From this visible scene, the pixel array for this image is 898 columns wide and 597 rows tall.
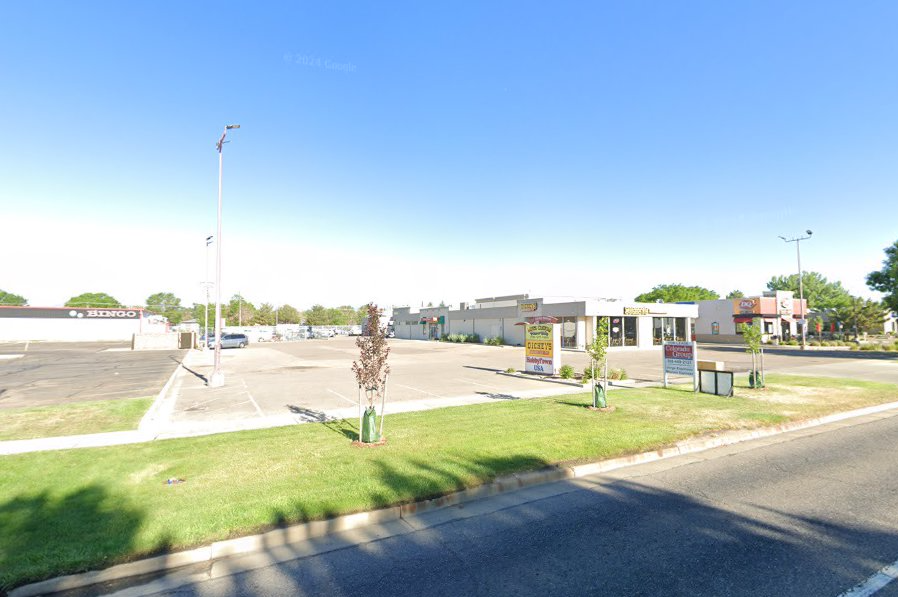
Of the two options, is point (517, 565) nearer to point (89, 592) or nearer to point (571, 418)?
point (89, 592)

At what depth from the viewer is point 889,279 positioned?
39375 millimetres

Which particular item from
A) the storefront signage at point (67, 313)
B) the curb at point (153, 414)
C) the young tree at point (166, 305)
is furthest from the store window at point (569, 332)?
the young tree at point (166, 305)

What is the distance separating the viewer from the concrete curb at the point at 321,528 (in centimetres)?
466

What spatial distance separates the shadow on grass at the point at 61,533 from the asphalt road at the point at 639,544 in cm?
123

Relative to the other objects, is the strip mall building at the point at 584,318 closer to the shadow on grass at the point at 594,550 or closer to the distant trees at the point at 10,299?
the shadow on grass at the point at 594,550

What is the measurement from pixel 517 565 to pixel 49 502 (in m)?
6.50

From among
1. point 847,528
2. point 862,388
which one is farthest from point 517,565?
point 862,388

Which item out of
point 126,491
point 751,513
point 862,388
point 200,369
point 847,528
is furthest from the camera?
point 200,369

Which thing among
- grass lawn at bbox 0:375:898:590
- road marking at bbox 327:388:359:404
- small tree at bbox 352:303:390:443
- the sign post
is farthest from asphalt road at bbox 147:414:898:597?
road marking at bbox 327:388:359:404

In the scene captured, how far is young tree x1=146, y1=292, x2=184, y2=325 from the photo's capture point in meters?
143

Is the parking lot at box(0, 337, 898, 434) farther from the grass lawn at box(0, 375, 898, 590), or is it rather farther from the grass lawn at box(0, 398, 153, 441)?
the grass lawn at box(0, 375, 898, 590)

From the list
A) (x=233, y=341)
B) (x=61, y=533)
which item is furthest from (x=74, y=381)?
(x=233, y=341)

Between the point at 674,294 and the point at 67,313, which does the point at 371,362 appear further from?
the point at 674,294

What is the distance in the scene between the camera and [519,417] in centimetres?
1189
